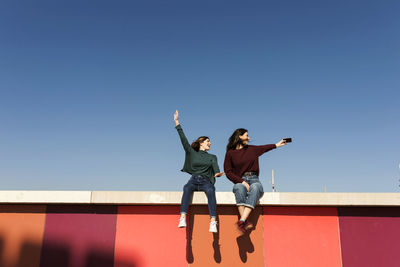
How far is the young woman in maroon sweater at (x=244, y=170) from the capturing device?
450 centimetres

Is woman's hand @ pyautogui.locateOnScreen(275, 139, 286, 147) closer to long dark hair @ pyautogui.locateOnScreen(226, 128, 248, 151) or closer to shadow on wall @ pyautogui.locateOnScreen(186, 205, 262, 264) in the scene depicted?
long dark hair @ pyautogui.locateOnScreen(226, 128, 248, 151)

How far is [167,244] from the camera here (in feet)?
16.1

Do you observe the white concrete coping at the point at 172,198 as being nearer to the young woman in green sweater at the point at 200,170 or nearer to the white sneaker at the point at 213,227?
the young woman in green sweater at the point at 200,170

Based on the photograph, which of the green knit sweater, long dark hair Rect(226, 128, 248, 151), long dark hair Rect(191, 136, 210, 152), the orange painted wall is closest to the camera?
the orange painted wall

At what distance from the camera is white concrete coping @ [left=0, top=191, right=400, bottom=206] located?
4.64 metres

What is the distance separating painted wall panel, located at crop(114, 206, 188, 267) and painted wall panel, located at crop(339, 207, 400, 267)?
258 centimetres

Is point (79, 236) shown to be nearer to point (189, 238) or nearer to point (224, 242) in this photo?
point (189, 238)

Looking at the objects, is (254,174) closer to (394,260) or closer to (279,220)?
(279,220)

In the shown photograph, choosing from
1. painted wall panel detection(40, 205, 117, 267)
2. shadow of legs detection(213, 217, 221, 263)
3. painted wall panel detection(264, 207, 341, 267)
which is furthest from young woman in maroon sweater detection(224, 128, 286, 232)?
painted wall panel detection(40, 205, 117, 267)

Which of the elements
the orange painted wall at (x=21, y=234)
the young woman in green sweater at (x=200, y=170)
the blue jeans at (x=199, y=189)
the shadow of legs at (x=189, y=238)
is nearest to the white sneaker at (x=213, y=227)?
the young woman in green sweater at (x=200, y=170)

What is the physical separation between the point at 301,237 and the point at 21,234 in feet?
15.2

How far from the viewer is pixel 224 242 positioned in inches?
191

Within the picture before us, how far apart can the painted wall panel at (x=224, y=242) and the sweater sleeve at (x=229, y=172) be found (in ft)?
1.55

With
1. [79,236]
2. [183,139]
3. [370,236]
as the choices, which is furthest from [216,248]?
[370,236]
